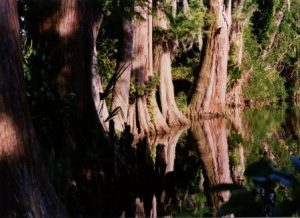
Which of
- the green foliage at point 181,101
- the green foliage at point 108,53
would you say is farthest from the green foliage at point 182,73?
the green foliage at point 108,53

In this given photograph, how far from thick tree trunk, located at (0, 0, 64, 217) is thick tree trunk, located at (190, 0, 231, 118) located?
53.4 ft

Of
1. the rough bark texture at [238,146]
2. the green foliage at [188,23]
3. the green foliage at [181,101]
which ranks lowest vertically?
the rough bark texture at [238,146]

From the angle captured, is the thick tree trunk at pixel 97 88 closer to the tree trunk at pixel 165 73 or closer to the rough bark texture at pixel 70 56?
the rough bark texture at pixel 70 56

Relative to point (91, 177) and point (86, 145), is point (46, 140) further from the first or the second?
point (91, 177)

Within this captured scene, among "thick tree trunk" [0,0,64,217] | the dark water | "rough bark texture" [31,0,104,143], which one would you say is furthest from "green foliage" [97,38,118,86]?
"thick tree trunk" [0,0,64,217]

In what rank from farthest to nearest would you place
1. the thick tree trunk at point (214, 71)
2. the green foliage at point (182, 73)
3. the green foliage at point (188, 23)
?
the green foliage at point (182, 73)
the thick tree trunk at point (214, 71)
the green foliage at point (188, 23)

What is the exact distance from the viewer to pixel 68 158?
22.2ft

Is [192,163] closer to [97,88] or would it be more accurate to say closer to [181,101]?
[97,88]

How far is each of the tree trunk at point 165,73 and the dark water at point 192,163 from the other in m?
0.64

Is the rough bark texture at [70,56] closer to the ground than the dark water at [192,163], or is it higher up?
higher up

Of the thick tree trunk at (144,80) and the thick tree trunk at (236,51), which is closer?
the thick tree trunk at (144,80)

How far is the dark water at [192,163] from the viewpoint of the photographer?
623 cm

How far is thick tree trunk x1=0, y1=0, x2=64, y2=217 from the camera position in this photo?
449cm

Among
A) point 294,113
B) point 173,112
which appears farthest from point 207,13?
point 294,113
